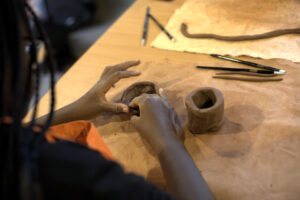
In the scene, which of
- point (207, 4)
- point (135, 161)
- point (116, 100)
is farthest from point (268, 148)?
point (207, 4)

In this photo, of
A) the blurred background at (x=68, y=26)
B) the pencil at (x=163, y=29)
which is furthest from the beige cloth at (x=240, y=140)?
the blurred background at (x=68, y=26)

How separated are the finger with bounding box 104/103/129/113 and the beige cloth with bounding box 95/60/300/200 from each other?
90 millimetres

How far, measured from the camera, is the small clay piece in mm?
981

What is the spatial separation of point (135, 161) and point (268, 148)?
1.60 feet

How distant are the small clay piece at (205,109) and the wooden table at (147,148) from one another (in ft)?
0.17

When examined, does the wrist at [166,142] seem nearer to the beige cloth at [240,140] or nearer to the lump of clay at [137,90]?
the beige cloth at [240,140]

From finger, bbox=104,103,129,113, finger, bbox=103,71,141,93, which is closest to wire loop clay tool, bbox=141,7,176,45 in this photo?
finger, bbox=103,71,141,93

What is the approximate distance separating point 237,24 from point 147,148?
3.03 ft

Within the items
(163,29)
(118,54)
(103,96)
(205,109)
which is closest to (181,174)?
(205,109)

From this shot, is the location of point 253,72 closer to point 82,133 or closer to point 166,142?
point 166,142

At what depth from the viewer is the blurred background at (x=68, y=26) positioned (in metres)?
2.41

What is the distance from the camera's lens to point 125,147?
1.11 metres

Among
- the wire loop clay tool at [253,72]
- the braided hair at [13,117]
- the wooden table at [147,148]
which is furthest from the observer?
the wire loop clay tool at [253,72]

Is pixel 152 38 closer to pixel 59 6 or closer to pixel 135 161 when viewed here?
pixel 135 161
